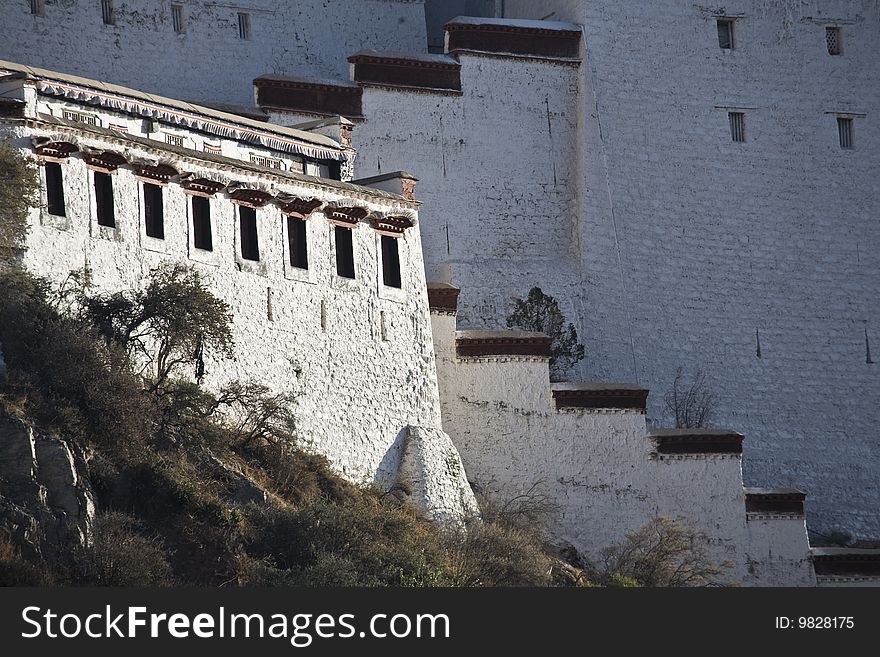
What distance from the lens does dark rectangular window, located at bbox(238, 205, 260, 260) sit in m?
31.3

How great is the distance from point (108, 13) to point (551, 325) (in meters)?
9.21

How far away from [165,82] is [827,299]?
41.5 ft

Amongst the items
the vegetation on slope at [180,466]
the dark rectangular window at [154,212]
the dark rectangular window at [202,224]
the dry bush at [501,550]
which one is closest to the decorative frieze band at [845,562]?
the dry bush at [501,550]

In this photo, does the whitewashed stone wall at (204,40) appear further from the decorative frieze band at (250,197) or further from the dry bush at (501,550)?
the dry bush at (501,550)

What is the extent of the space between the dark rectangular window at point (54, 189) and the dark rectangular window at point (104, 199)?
0.57 metres

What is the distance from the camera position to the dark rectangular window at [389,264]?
109ft

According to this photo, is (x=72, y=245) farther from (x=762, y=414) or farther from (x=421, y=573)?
(x=762, y=414)

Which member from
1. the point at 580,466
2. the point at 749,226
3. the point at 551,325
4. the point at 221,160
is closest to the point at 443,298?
the point at 580,466

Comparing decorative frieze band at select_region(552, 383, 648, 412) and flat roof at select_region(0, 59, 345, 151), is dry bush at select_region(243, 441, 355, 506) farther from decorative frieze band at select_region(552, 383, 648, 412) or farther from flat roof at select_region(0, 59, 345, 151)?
flat roof at select_region(0, 59, 345, 151)

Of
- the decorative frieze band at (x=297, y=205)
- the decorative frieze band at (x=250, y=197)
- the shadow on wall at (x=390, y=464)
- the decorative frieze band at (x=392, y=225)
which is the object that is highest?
the decorative frieze band at (x=250, y=197)

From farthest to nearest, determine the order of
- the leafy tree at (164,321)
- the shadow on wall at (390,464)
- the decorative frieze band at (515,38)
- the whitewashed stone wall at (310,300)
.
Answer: the decorative frieze band at (515,38) → the shadow on wall at (390,464) → the whitewashed stone wall at (310,300) → the leafy tree at (164,321)

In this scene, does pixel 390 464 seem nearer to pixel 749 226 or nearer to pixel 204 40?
pixel 204 40

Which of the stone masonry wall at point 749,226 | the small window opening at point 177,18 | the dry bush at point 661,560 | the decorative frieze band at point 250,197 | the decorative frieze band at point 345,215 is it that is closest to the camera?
the decorative frieze band at point 250,197

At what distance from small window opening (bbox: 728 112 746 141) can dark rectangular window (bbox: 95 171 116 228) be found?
1479cm
